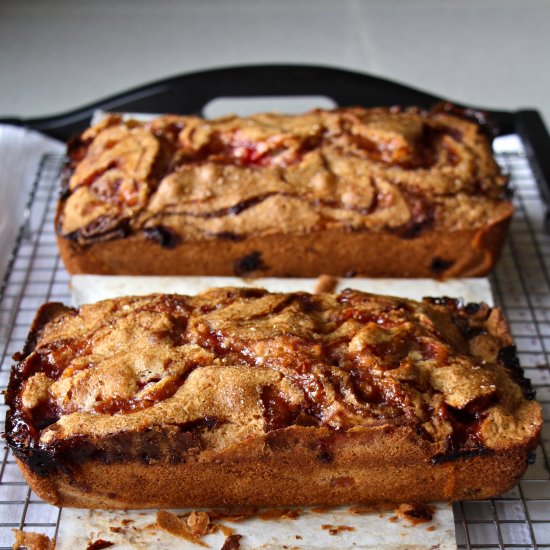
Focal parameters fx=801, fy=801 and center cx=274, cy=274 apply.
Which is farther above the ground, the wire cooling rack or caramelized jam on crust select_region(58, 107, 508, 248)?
caramelized jam on crust select_region(58, 107, 508, 248)

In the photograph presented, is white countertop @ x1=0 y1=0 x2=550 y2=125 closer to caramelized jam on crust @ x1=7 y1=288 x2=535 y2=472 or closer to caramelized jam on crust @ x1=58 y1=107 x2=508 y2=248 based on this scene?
caramelized jam on crust @ x1=58 y1=107 x2=508 y2=248

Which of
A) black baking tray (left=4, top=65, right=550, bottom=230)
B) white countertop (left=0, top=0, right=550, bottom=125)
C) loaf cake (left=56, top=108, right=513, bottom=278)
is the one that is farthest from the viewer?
white countertop (left=0, top=0, right=550, bottom=125)

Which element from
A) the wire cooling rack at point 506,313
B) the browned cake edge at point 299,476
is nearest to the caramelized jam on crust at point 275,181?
the wire cooling rack at point 506,313

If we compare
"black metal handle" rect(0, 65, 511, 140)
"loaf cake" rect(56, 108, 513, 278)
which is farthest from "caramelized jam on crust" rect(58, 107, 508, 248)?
"black metal handle" rect(0, 65, 511, 140)

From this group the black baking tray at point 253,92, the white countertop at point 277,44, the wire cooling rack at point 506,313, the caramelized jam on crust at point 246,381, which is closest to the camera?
the caramelized jam on crust at point 246,381

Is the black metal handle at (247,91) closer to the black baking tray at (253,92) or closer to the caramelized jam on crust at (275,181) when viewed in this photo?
the black baking tray at (253,92)

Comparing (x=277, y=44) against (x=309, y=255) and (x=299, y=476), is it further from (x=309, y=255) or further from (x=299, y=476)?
(x=299, y=476)

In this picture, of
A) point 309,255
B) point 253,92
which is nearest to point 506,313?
point 309,255

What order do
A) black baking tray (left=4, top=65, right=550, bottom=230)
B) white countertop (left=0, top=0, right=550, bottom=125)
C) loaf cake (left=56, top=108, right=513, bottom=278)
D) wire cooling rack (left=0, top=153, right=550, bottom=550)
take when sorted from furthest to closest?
white countertop (left=0, top=0, right=550, bottom=125) → black baking tray (left=4, top=65, right=550, bottom=230) → loaf cake (left=56, top=108, right=513, bottom=278) → wire cooling rack (left=0, top=153, right=550, bottom=550)

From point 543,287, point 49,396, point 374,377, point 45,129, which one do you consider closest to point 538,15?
point 543,287
